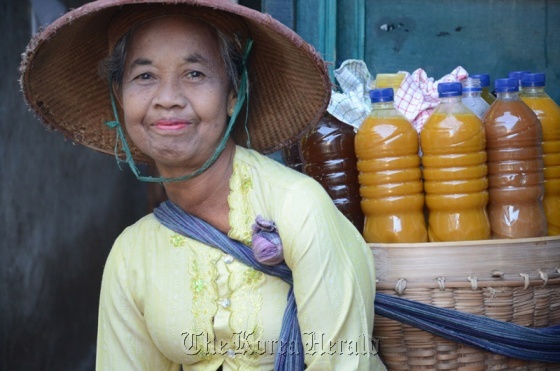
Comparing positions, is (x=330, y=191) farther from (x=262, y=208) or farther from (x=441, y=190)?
(x=262, y=208)

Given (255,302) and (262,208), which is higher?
(262,208)

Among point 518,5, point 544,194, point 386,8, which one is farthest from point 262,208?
point 518,5

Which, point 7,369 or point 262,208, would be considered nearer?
point 262,208

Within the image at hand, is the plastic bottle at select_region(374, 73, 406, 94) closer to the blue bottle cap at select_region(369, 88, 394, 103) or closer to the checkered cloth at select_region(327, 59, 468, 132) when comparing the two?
the checkered cloth at select_region(327, 59, 468, 132)

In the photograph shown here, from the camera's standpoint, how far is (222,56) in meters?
2.50

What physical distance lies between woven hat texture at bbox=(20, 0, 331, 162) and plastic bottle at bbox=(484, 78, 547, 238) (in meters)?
0.63

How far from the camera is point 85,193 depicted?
4391 mm

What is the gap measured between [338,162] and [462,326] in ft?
2.75

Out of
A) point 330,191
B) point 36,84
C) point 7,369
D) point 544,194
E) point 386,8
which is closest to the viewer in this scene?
point 36,84

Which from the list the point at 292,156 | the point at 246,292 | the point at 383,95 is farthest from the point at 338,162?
the point at 246,292

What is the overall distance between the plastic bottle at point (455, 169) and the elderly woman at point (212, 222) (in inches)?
15.4

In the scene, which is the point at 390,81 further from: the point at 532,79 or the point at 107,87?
the point at 107,87

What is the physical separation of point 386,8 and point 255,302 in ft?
5.64

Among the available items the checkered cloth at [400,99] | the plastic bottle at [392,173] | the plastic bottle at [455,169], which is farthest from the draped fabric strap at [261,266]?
the checkered cloth at [400,99]
